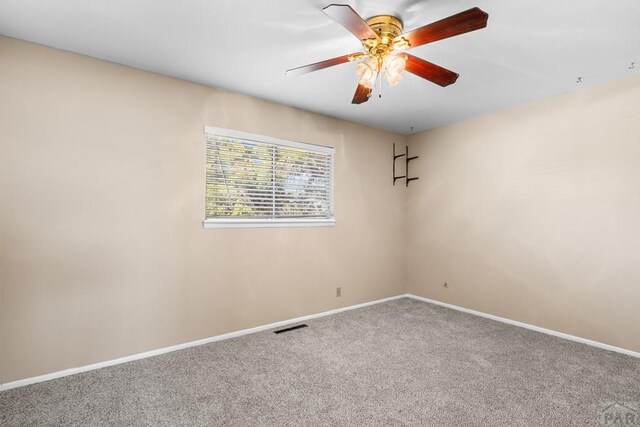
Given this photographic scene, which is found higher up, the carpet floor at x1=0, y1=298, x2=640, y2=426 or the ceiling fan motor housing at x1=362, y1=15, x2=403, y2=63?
the ceiling fan motor housing at x1=362, y1=15, x2=403, y2=63

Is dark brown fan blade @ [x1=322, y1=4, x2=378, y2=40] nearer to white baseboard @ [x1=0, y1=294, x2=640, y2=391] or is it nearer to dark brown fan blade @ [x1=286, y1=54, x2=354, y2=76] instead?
dark brown fan blade @ [x1=286, y1=54, x2=354, y2=76]

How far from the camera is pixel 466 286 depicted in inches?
165

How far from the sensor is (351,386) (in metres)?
2.32

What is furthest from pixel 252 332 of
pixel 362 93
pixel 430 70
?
pixel 430 70

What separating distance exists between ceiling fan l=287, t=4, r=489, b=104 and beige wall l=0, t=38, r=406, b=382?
1.40 meters

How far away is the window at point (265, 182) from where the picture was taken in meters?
3.25

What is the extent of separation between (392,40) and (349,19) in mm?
478

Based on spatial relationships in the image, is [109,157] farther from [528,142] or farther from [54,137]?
[528,142]

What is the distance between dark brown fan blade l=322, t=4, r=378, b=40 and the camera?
5.00ft

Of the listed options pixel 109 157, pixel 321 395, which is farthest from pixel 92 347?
pixel 321 395

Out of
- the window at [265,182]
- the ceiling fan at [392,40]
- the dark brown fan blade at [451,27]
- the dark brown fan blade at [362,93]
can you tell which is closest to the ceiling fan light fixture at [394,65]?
the ceiling fan at [392,40]

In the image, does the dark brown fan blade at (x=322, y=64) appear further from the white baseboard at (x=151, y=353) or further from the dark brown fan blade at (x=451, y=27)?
the white baseboard at (x=151, y=353)

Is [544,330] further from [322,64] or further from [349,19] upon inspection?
[349,19]

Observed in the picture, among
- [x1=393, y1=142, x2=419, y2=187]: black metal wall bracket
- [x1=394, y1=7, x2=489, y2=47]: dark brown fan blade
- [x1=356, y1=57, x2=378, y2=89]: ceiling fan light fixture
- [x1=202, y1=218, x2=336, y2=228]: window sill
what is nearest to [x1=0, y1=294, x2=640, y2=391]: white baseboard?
[x1=202, y1=218, x2=336, y2=228]: window sill
